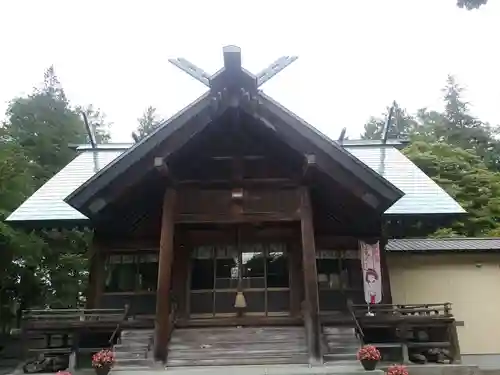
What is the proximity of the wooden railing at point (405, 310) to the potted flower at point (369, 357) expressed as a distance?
1635 millimetres

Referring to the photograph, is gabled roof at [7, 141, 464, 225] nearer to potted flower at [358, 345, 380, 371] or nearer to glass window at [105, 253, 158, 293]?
glass window at [105, 253, 158, 293]

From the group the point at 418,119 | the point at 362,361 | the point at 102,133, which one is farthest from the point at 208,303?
the point at 418,119

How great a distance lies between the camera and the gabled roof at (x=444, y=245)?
14.9m

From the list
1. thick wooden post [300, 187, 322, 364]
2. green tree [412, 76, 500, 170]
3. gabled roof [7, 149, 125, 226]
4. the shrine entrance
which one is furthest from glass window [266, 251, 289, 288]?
green tree [412, 76, 500, 170]

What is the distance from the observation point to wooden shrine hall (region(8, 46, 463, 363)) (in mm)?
10133

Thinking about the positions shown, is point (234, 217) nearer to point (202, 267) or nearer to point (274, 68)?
point (202, 267)

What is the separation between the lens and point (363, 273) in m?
12.0

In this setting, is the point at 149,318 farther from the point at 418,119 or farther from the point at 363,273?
the point at 418,119

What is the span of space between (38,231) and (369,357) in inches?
440

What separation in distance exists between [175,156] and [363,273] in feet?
17.8

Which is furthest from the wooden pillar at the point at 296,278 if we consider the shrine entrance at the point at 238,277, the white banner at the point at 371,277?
the white banner at the point at 371,277

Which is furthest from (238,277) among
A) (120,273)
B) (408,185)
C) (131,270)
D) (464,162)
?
(464,162)

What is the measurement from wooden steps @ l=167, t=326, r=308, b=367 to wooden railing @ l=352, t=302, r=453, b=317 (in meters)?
1.50

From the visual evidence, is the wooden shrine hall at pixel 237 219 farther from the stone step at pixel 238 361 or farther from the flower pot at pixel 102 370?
the flower pot at pixel 102 370
